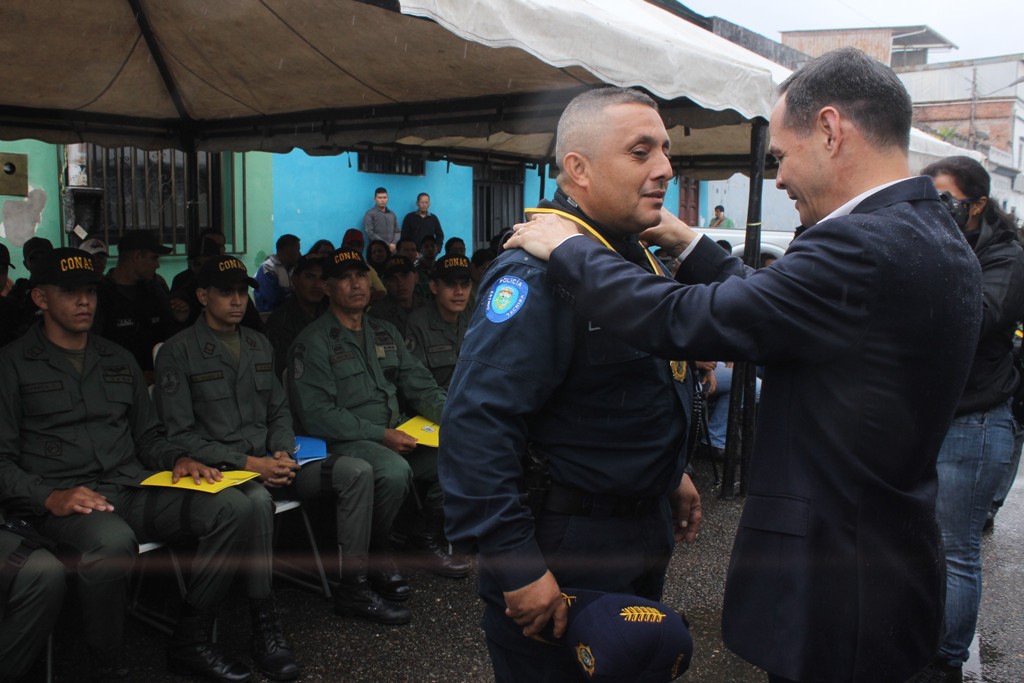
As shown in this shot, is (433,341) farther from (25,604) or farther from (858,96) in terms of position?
(858,96)

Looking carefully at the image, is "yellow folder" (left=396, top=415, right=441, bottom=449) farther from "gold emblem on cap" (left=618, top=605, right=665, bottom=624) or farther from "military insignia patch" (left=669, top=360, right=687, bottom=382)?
"gold emblem on cap" (left=618, top=605, right=665, bottom=624)

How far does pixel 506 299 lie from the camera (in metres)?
1.87

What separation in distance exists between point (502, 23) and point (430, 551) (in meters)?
2.79

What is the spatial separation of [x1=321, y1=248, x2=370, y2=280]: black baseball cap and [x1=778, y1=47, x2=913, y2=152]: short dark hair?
3303 mm

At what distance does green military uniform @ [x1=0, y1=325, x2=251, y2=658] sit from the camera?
127 inches

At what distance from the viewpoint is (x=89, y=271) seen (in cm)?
373

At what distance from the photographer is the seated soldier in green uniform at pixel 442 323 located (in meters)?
5.53

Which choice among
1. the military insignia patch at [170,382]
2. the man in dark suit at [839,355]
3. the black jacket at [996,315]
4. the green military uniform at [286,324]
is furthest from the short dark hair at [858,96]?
the green military uniform at [286,324]

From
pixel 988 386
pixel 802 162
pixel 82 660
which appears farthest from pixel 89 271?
pixel 988 386

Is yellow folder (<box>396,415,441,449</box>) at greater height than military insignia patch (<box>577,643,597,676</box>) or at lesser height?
lesser

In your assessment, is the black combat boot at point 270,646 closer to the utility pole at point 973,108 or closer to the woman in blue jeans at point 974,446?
the woman in blue jeans at point 974,446

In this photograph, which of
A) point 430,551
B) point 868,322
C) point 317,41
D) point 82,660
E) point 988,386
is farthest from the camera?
point 317,41

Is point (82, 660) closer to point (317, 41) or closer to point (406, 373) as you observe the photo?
point (406, 373)

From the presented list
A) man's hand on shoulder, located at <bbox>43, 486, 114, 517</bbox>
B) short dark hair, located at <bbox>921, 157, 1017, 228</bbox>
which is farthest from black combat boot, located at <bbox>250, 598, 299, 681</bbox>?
short dark hair, located at <bbox>921, 157, 1017, 228</bbox>
